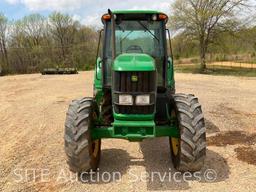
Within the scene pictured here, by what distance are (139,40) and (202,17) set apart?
26.0 metres

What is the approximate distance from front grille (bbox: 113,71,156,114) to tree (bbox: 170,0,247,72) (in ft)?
89.4

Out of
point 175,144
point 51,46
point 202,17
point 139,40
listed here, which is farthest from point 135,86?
point 51,46

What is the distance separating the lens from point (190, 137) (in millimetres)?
4730

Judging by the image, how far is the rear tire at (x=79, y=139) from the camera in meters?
4.77

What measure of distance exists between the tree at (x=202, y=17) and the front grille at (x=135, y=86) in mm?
27247

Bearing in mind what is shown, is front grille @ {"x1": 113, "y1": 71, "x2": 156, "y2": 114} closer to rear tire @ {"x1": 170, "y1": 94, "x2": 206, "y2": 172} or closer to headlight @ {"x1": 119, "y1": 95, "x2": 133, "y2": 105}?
headlight @ {"x1": 119, "y1": 95, "x2": 133, "y2": 105}

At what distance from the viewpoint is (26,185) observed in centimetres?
476

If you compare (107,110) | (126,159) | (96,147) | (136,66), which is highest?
(136,66)

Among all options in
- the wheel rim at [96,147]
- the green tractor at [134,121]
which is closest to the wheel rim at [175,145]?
the green tractor at [134,121]

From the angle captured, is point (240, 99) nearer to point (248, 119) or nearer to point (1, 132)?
point (248, 119)

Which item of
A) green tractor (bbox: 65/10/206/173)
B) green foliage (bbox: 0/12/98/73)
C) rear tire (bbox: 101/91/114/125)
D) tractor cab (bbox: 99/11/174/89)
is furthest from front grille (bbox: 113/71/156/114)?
green foliage (bbox: 0/12/98/73)

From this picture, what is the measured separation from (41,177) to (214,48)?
102 feet

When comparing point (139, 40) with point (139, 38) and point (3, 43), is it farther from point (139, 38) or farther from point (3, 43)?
point (3, 43)

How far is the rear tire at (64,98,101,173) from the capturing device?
15.6 ft
